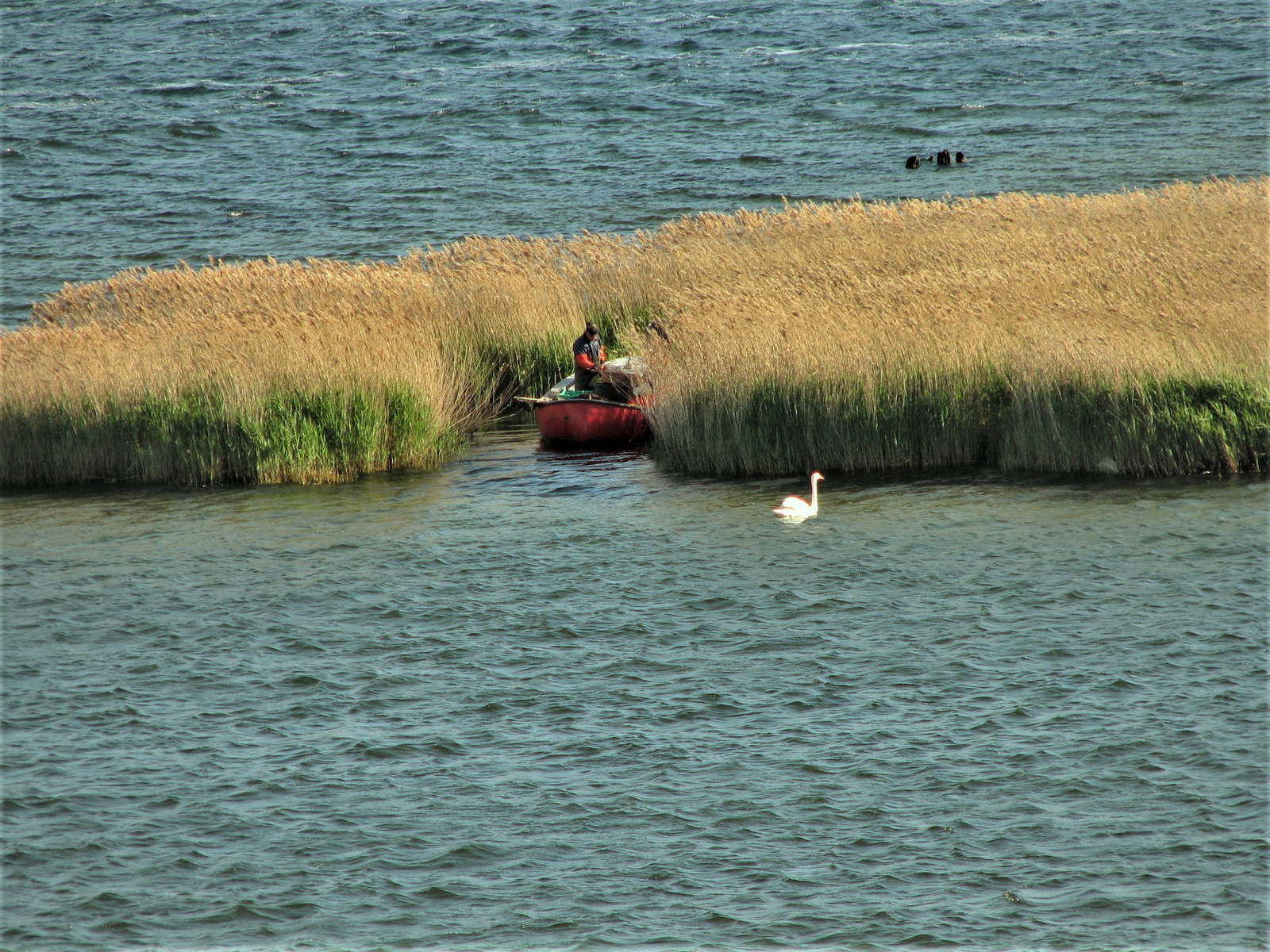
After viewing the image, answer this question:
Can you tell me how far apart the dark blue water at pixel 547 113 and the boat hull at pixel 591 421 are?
15.9m

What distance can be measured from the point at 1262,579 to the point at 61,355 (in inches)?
573

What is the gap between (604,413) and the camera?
16.8 metres

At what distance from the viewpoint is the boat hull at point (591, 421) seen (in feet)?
55.1

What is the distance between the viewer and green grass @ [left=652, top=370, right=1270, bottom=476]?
13.5 metres

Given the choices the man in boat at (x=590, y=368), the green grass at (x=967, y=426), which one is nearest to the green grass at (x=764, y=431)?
the green grass at (x=967, y=426)

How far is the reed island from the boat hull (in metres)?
0.67

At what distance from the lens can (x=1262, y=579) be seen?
10.4m

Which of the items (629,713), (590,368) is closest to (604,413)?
(590,368)

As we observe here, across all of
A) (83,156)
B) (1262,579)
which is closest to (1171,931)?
(1262,579)

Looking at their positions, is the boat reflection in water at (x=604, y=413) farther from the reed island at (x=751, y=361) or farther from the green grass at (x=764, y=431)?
the green grass at (x=764, y=431)

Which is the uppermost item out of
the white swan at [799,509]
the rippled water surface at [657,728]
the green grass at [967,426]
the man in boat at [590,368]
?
the man in boat at [590,368]

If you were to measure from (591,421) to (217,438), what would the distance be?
4.71 m

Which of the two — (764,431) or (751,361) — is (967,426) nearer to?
(764,431)

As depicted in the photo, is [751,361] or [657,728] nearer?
[657,728]
